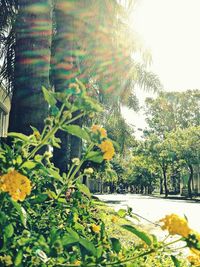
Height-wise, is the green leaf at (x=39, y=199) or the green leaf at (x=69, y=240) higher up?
the green leaf at (x=39, y=199)

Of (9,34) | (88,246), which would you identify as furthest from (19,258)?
(9,34)

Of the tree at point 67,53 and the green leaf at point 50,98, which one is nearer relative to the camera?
the green leaf at point 50,98

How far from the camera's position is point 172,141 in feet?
122

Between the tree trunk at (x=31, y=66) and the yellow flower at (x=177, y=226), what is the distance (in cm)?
341

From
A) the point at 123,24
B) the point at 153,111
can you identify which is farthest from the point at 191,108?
the point at 123,24

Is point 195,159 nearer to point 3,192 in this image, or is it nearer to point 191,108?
point 191,108

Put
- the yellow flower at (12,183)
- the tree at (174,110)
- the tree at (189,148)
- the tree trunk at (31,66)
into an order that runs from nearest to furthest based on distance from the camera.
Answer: the yellow flower at (12,183) < the tree trunk at (31,66) < the tree at (189,148) < the tree at (174,110)

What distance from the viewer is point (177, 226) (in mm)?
1306

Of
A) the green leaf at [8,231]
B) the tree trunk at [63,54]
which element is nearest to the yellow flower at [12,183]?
the green leaf at [8,231]

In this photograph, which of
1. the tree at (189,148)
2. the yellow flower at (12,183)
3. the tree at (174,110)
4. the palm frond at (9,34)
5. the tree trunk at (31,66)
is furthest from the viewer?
the tree at (174,110)

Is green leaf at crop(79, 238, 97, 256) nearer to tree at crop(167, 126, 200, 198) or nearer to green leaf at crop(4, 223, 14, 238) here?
green leaf at crop(4, 223, 14, 238)

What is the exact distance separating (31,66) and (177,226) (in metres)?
3.82

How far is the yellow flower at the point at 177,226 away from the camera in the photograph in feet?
4.25

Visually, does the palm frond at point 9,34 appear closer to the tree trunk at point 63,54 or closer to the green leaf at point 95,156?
the tree trunk at point 63,54
